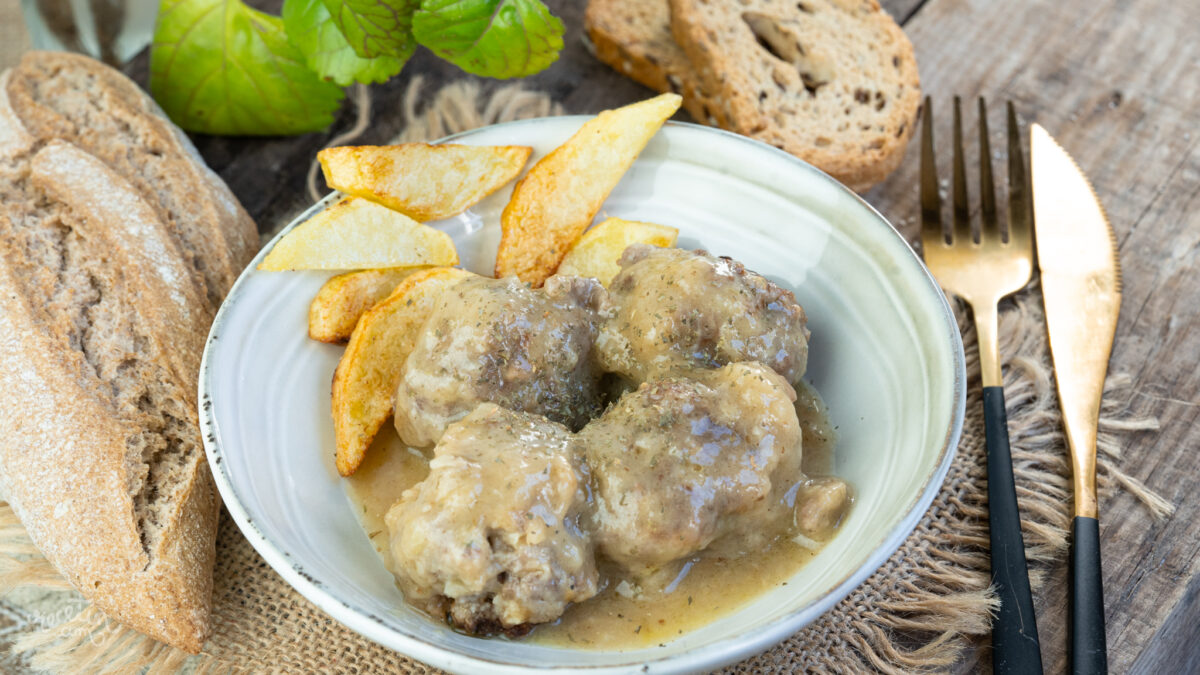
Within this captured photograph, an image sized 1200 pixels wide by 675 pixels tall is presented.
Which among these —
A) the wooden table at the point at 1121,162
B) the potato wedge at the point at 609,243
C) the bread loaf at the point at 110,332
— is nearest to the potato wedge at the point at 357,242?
the potato wedge at the point at 609,243

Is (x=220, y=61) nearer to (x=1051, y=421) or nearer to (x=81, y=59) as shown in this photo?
(x=81, y=59)

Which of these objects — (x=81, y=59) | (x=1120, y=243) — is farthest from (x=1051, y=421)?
(x=81, y=59)

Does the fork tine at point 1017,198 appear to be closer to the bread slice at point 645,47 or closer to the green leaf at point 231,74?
the bread slice at point 645,47

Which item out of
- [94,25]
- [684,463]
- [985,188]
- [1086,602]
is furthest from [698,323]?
[94,25]

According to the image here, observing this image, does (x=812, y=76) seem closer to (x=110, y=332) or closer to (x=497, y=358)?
(x=497, y=358)

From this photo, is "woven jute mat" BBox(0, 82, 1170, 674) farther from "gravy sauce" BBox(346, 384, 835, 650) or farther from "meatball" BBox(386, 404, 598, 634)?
"meatball" BBox(386, 404, 598, 634)

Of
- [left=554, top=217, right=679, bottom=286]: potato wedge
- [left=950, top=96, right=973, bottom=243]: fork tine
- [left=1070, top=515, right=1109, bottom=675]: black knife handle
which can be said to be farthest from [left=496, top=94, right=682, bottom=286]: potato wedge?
[left=1070, top=515, right=1109, bottom=675]: black knife handle
